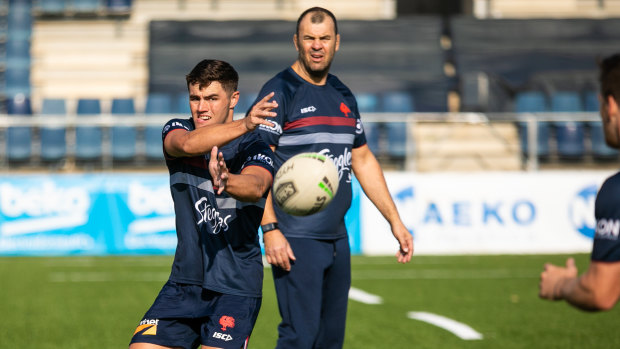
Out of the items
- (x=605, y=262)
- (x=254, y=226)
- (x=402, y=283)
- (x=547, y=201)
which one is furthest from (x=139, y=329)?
(x=547, y=201)

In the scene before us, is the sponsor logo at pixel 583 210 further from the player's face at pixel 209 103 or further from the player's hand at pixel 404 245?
the player's face at pixel 209 103

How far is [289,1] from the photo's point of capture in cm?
2259

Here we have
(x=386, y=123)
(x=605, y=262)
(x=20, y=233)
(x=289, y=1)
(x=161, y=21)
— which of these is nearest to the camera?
(x=605, y=262)

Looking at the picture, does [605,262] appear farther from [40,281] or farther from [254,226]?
[40,281]

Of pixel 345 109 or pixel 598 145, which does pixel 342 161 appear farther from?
pixel 598 145

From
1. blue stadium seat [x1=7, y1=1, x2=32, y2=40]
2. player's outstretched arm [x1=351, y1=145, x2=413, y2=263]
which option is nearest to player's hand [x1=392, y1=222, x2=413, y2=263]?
player's outstretched arm [x1=351, y1=145, x2=413, y2=263]

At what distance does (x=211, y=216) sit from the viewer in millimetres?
4422

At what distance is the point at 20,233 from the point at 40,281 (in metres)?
3.85

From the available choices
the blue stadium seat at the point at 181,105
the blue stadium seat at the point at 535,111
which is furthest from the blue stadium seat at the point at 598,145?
the blue stadium seat at the point at 181,105

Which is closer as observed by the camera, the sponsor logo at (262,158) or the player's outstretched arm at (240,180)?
the player's outstretched arm at (240,180)

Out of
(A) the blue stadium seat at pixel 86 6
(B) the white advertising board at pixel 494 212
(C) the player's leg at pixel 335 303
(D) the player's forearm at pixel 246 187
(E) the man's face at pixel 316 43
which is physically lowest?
(B) the white advertising board at pixel 494 212

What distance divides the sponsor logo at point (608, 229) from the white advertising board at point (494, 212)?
40.0ft

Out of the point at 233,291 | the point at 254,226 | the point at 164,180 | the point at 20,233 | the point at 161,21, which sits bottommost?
the point at 20,233

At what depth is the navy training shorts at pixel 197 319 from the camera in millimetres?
4270
